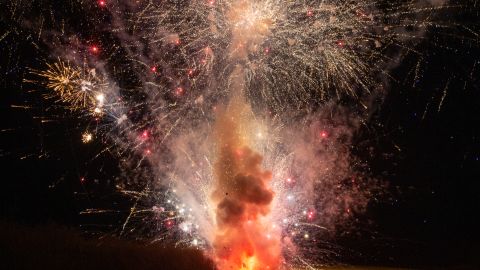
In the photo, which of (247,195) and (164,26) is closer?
(164,26)

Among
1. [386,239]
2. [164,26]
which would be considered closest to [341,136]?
[386,239]

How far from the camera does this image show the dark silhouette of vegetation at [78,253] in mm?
5864

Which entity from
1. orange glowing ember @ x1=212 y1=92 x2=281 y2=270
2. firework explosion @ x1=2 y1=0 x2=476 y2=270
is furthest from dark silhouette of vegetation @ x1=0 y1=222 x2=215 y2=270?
firework explosion @ x1=2 y1=0 x2=476 y2=270

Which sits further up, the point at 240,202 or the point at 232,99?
the point at 232,99

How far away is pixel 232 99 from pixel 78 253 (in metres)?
3.99

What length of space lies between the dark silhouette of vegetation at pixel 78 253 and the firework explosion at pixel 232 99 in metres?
0.73

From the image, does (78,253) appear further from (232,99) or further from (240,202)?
(232,99)

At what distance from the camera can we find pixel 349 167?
1060 centimetres

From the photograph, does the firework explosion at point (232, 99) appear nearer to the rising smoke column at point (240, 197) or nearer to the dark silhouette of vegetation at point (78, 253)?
the rising smoke column at point (240, 197)

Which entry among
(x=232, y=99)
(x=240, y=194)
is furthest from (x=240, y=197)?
(x=232, y=99)

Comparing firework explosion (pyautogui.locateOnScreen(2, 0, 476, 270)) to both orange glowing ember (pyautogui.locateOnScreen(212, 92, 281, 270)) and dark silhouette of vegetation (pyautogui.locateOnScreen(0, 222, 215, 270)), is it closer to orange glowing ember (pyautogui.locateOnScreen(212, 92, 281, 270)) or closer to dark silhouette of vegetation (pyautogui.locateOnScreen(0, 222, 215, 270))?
orange glowing ember (pyautogui.locateOnScreen(212, 92, 281, 270))

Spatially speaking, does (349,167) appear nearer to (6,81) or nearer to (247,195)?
(247,195)

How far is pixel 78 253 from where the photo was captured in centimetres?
658

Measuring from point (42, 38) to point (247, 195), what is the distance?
4706 mm
